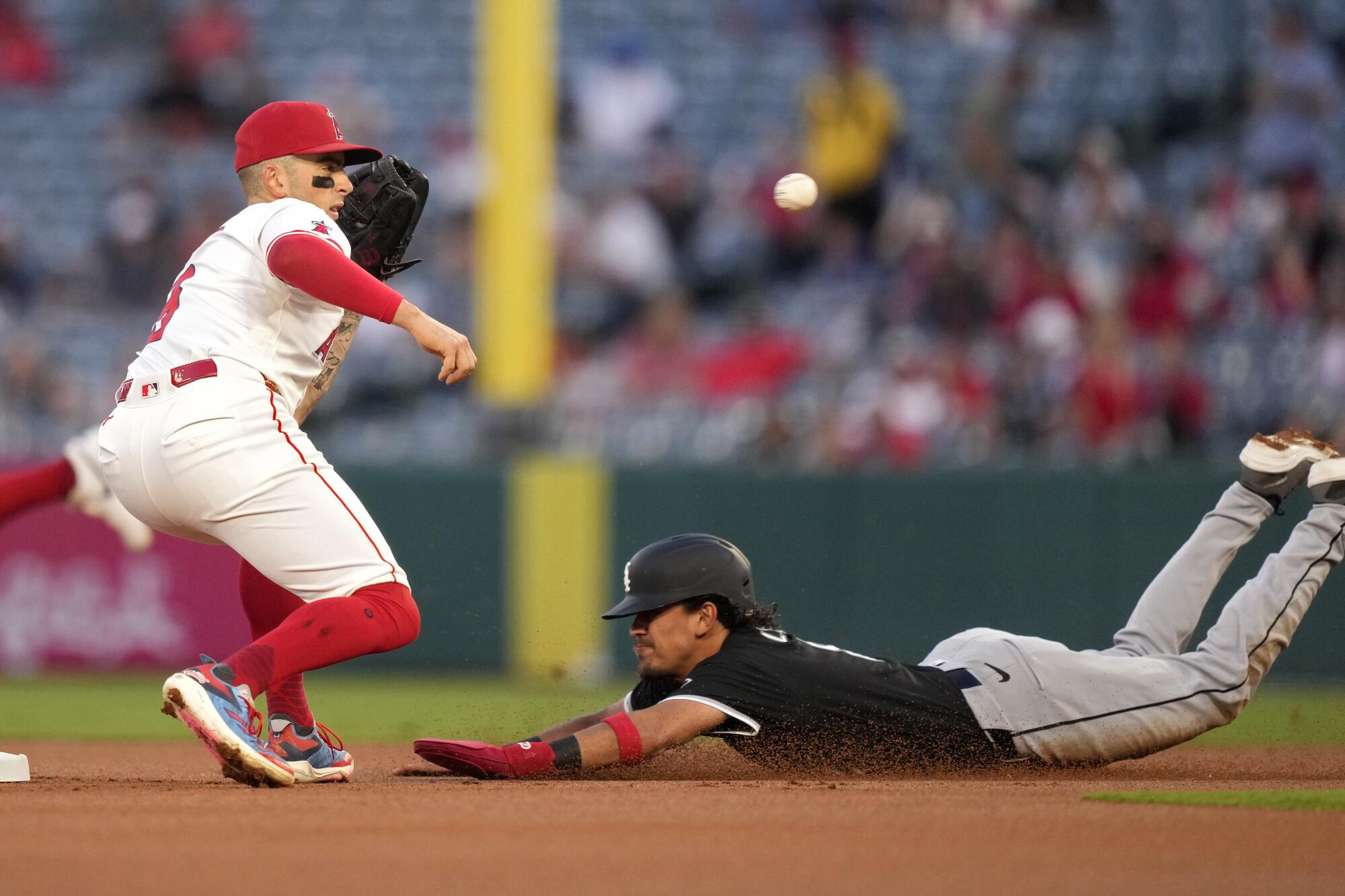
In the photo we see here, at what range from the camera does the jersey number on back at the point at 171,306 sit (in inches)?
176

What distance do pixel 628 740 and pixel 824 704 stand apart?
57 centimetres

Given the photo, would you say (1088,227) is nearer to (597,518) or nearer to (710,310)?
(710,310)

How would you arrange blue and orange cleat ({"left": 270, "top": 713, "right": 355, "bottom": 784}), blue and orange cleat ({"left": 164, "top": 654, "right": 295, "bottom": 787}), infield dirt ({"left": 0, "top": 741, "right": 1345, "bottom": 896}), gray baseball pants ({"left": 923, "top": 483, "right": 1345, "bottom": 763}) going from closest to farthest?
infield dirt ({"left": 0, "top": 741, "right": 1345, "bottom": 896}) → blue and orange cleat ({"left": 164, "top": 654, "right": 295, "bottom": 787}) → blue and orange cleat ({"left": 270, "top": 713, "right": 355, "bottom": 784}) → gray baseball pants ({"left": 923, "top": 483, "right": 1345, "bottom": 763})

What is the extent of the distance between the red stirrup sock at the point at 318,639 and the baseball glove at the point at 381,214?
1.07 metres

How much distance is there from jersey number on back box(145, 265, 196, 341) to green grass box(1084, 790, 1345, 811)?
99.8 inches

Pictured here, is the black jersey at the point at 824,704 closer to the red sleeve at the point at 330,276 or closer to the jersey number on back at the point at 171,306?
the red sleeve at the point at 330,276

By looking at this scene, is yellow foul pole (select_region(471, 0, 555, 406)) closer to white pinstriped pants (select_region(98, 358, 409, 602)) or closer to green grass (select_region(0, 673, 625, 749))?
green grass (select_region(0, 673, 625, 749))

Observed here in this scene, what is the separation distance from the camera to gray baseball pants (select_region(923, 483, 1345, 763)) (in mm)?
4859

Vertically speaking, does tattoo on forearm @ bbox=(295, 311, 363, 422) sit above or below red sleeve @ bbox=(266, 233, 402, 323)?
below

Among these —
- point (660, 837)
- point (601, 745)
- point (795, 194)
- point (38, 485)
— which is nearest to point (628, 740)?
point (601, 745)

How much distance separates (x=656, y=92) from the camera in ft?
44.2

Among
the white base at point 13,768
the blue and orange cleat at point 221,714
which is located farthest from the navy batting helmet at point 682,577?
the white base at point 13,768

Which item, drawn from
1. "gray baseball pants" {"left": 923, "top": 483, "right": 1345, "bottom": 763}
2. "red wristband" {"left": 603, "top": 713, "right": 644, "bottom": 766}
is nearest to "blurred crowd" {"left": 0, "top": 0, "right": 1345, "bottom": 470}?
"gray baseball pants" {"left": 923, "top": 483, "right": 1345, "bottom": 763}

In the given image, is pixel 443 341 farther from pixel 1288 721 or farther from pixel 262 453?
pixel 1288 721
